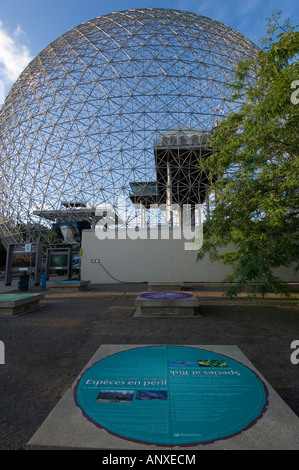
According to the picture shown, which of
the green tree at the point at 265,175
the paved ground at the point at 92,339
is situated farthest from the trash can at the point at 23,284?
the green tree at the point at 265,175

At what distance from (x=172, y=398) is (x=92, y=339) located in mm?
3577

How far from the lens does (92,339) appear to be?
5418 millimetres

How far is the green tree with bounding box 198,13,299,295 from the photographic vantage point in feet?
17.2

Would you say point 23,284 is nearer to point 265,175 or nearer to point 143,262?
point 143,262

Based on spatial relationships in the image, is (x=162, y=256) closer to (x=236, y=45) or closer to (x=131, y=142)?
(x=131, y=142)

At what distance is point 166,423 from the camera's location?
1951 mm

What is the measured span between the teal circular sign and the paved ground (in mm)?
730

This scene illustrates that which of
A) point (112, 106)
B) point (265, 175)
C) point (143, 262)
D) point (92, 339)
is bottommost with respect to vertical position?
point (92, 339)

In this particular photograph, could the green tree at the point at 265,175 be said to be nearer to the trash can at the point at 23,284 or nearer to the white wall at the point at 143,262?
the white wall at the point at 143,262

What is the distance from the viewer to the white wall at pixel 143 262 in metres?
18.5

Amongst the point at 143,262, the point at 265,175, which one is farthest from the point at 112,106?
the point at 265,175

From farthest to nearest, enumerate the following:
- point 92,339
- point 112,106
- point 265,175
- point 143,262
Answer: point 112,106, point 143,262, point 265,175, point 92,339

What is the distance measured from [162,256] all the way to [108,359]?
15.6 meters

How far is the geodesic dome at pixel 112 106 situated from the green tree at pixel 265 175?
18.2 meters
